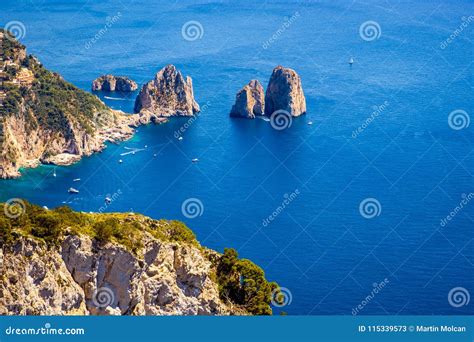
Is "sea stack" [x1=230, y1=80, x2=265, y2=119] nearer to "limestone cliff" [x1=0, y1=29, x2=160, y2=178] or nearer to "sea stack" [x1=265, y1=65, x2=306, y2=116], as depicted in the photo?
"sea stack" [x1=265, y1=65, x2=306, y2=116]

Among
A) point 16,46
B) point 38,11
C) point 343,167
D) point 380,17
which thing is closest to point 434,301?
point 343,167

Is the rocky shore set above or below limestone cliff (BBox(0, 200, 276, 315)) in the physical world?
above

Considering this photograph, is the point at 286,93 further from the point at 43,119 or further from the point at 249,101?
the point at 43,119

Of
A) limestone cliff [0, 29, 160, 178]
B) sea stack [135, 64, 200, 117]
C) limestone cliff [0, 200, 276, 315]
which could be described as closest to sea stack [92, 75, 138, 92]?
sea stack [135, 64, 200, 117]

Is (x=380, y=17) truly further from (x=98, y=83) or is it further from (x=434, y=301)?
(x=434, y=301)

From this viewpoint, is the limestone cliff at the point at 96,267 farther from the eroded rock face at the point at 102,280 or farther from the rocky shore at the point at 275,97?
the rocky shore at the point at 275,97

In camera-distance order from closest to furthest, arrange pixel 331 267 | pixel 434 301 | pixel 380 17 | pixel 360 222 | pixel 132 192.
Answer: pixel 434 301 → pixel 331 267 → pixel 360 222 → pixel 132 192 → pixel 380 17
